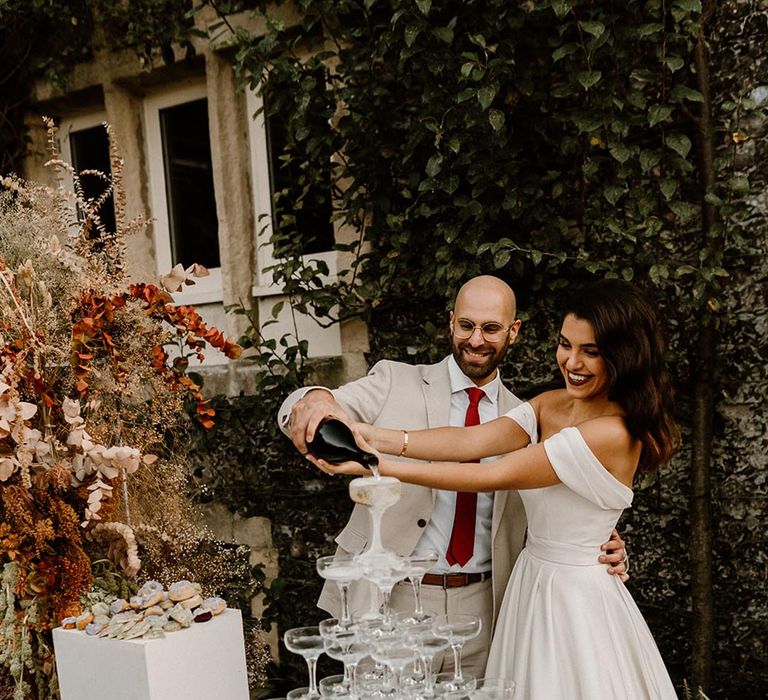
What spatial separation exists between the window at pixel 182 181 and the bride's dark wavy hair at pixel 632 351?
130 inches

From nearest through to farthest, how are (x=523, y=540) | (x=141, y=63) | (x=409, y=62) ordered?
(x=523, y=540) < (x=409, y=62) < (x=141, y=63)

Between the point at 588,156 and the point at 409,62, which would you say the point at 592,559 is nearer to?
the point at 588,156

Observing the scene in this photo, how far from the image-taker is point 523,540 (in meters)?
2.64

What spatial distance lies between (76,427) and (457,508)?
1.24 meters

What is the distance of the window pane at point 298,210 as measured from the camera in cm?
449

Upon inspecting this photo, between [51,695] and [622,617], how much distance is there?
162 cm

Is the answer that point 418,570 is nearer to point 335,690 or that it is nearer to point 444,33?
point 335,690

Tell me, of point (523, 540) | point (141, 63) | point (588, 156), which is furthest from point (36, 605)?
point (141, 63)

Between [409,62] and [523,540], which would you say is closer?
[523,540]

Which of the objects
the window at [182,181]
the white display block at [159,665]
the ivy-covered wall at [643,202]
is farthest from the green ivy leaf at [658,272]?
the window at [182,181]

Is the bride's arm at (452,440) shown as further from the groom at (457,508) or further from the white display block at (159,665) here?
the white display block at (159,665)

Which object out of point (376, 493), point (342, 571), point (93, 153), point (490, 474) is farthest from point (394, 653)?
point (93, 153)

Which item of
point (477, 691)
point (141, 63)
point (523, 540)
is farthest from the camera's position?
point (141, 63)

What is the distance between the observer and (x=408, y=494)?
2.57 meters
